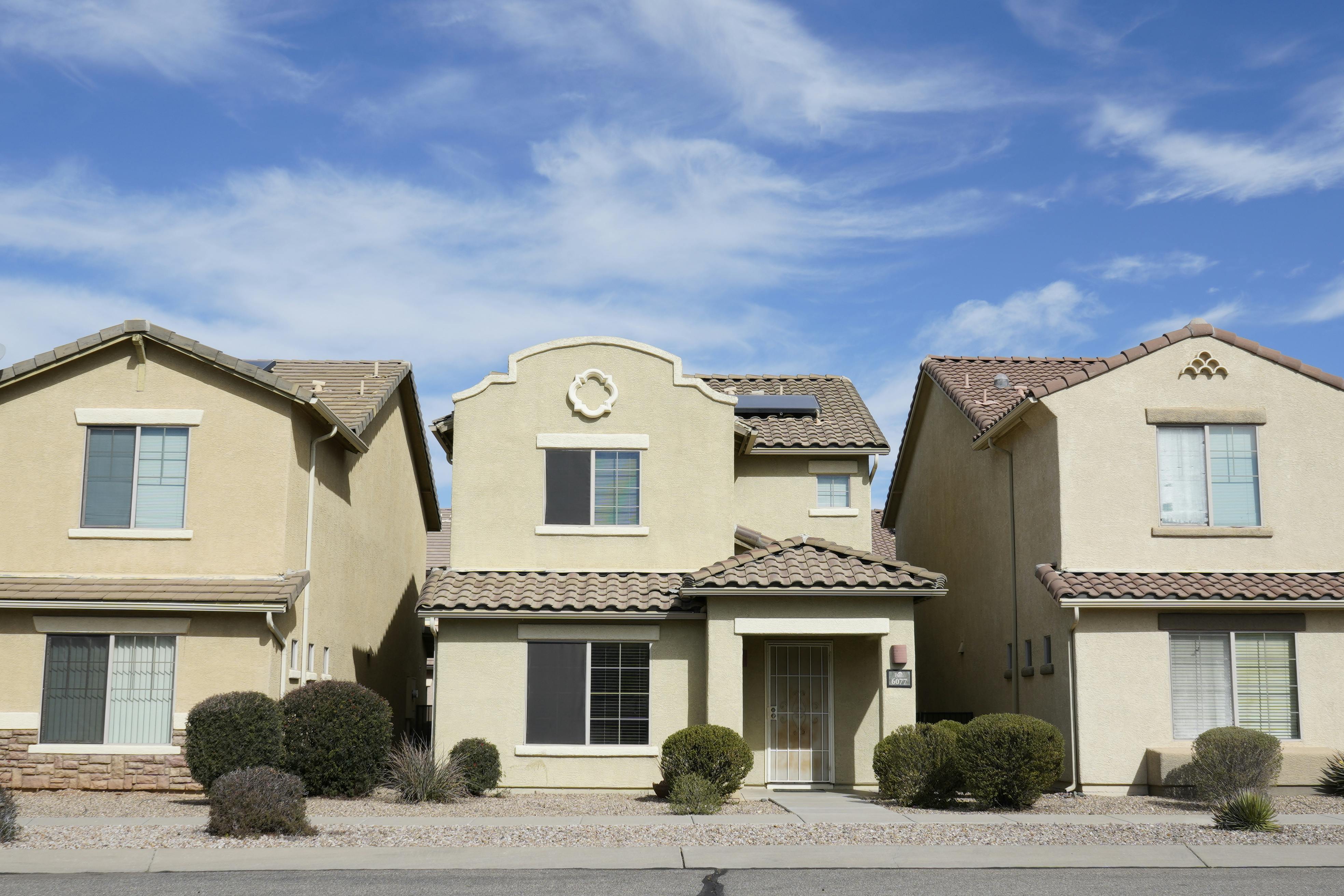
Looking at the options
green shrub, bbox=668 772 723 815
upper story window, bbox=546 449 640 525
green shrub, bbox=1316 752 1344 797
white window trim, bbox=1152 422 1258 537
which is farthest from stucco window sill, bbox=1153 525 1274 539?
upper story window, bbox=546 449 640 525

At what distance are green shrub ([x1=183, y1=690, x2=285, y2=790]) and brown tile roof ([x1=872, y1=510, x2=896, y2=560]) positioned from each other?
19.1m

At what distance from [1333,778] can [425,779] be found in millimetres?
12865

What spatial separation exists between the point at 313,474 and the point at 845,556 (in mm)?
8590

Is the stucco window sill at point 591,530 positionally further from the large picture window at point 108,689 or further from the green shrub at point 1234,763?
the green shrub at point 1234,763

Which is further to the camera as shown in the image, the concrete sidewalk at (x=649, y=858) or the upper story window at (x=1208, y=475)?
the upper story window at (x=1208, y=475)

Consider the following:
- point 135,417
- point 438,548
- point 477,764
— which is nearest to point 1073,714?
point 477,764

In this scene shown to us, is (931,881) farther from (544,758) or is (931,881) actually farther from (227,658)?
(227,658)

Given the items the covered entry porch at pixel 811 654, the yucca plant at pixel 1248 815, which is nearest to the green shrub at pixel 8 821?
the covered entry porch at pixel 811 654

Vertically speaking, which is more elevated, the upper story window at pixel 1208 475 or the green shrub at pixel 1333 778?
the upper story window at pixel 1208 475

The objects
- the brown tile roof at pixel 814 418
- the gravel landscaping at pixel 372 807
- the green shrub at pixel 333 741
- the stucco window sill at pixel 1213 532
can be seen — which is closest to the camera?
the gravel landscaping at pixel 372 807

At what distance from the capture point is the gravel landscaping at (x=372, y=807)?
51.5 ft

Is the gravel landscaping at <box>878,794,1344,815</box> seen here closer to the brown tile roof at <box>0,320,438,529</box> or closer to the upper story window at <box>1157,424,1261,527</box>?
the upper story window at <box>1157,424,1261,527</box>

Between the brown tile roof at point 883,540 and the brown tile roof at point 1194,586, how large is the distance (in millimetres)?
13719

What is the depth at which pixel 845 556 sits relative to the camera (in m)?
20.5
